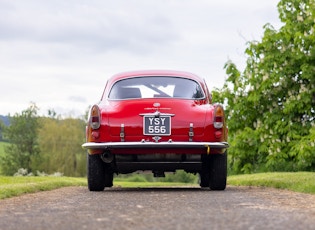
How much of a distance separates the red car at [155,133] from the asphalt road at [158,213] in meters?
1.47

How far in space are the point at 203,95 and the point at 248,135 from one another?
17.4 metres

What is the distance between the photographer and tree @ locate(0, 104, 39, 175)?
245 feet

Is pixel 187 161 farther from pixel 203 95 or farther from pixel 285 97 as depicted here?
pixel 285 97

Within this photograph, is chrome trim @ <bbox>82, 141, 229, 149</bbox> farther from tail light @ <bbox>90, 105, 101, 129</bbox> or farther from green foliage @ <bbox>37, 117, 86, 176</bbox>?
green foliage @ <bbox>37, 117, 86, 176</bbox>

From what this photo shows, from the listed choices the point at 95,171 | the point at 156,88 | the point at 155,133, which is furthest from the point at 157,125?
the point at 95,171

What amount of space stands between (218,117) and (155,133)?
101cm

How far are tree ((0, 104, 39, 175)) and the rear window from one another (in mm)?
63921

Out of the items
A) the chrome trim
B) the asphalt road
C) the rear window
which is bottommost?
the asphalt road

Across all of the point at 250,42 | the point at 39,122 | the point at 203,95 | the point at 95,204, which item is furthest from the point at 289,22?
the point at 39,122

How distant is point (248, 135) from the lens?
28.1 meters

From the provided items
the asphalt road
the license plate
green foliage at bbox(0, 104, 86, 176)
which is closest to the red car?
the license plate

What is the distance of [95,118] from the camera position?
33.9ft

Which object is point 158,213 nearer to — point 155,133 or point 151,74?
point 155,133

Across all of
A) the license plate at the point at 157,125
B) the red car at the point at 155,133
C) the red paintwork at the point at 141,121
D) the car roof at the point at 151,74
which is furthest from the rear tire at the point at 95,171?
the car roof at the point at 151,74
